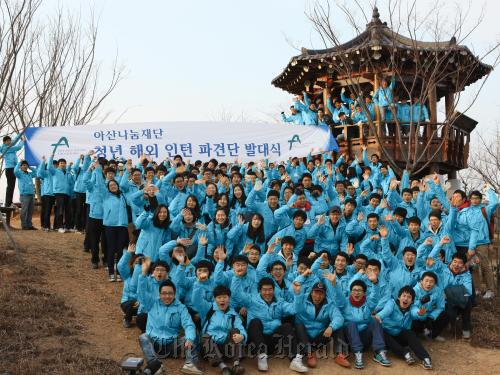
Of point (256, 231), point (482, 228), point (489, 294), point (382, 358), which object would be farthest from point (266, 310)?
point (489, 294)

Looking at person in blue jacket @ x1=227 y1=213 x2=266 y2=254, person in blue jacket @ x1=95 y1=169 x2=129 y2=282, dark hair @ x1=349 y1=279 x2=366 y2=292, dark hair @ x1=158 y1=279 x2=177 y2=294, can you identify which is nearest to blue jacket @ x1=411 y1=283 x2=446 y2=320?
dark hair @ x1=349 y1=279 x2=366 y2=292

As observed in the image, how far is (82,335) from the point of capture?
6.34m

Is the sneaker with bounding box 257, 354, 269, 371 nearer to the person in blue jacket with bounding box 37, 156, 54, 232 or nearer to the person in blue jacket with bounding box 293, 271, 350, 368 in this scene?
the person in blue jacket with bounding box 293, 271, 350, 368

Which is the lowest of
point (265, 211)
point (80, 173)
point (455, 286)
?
point (455, 286)

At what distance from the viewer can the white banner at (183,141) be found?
12672mm

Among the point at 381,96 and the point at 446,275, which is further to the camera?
the point at 381,96

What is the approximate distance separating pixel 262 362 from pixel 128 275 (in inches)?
76.4

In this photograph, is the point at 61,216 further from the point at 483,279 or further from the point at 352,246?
the point at 483,279

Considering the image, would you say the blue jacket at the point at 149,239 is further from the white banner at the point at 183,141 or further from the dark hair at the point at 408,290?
the white banner at the point at 183,141

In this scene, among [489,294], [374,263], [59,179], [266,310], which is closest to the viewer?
[266,310]

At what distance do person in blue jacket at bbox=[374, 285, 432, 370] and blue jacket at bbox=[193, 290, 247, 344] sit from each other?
178cm

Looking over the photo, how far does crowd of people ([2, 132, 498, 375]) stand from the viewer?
5.98m

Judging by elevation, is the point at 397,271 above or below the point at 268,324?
above

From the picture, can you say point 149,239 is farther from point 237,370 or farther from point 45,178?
point 45,178
